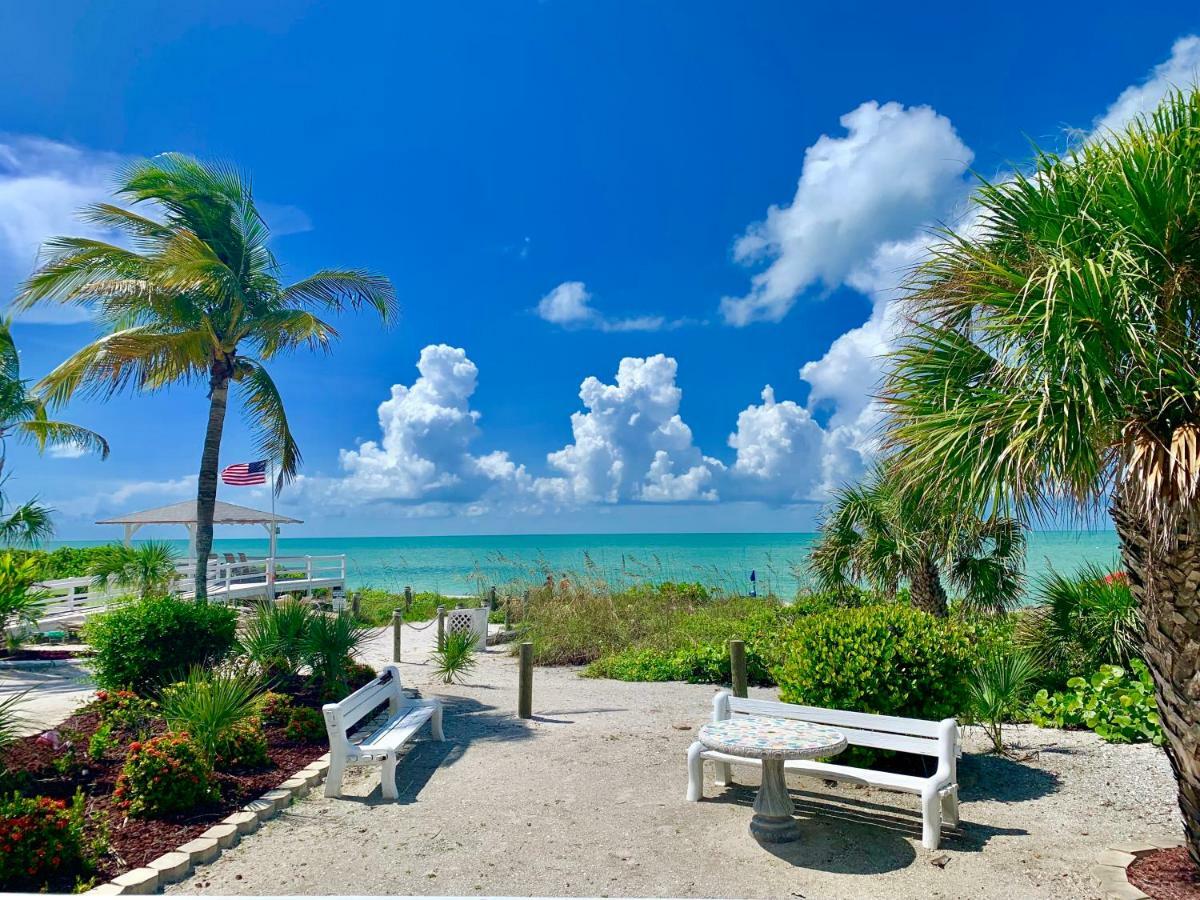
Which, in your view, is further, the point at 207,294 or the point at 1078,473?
the point at 207,294

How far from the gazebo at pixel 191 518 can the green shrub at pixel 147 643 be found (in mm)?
16020

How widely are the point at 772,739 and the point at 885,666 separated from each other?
1.57 metres

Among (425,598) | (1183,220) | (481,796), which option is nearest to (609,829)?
(481,796)

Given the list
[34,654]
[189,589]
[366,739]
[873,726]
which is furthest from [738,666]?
[189,589]

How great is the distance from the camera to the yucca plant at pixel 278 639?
Answer: 8797 millimetres

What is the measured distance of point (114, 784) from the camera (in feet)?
19.4

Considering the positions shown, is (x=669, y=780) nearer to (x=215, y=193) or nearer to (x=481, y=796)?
(x=481, y=796)

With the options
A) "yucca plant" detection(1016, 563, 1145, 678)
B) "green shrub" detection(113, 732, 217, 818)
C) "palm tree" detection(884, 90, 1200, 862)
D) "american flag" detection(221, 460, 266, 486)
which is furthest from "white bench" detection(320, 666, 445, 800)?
"american flag" detection(221, 460, 266, 486)

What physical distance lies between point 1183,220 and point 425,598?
2564 centimetres

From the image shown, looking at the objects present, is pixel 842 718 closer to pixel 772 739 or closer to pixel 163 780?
pixel 772 739

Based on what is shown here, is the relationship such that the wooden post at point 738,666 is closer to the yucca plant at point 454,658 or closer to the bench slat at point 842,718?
the bench slat at point 842,718

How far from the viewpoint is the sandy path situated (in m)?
4.62

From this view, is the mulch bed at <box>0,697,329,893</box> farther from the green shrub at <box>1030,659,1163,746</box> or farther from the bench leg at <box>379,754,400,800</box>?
the green shrub at <box>1030,659,1163,746</box>

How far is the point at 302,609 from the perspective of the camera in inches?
368
